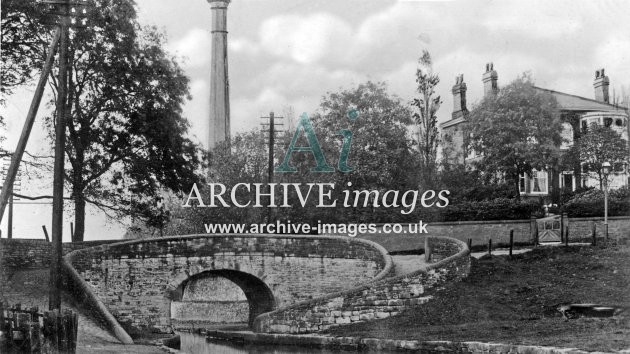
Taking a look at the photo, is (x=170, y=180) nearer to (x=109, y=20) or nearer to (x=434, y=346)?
(x=109, y=20)

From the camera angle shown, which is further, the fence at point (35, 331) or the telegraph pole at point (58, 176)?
the telegraph pole at point (58, 176)

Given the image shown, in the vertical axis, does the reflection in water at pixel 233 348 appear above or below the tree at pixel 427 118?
below

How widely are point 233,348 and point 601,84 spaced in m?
13.1

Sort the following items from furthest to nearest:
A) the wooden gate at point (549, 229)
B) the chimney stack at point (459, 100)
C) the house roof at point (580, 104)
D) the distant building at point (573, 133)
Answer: the chimney stack at point (459, 100), the house roof at point (580, 104), the wooden gate at point (549, 229), the distant building at point (573, 133)

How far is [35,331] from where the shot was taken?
14562mm

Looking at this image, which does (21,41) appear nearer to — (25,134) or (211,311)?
(25,134)

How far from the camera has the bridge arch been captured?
26.5 m

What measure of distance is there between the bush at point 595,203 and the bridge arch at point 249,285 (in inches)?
385

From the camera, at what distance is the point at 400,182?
27.3 m

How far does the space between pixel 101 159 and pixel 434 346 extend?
10.1m

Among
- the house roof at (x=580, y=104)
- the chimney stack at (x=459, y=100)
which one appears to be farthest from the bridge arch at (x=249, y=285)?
the chimney stack at (x=459, y=100)

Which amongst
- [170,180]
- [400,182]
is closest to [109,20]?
[170,180]

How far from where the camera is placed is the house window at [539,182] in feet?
103

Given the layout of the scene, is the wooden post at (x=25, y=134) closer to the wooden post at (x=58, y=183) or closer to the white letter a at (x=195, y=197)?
the wooden post at (x=58, y=183)
